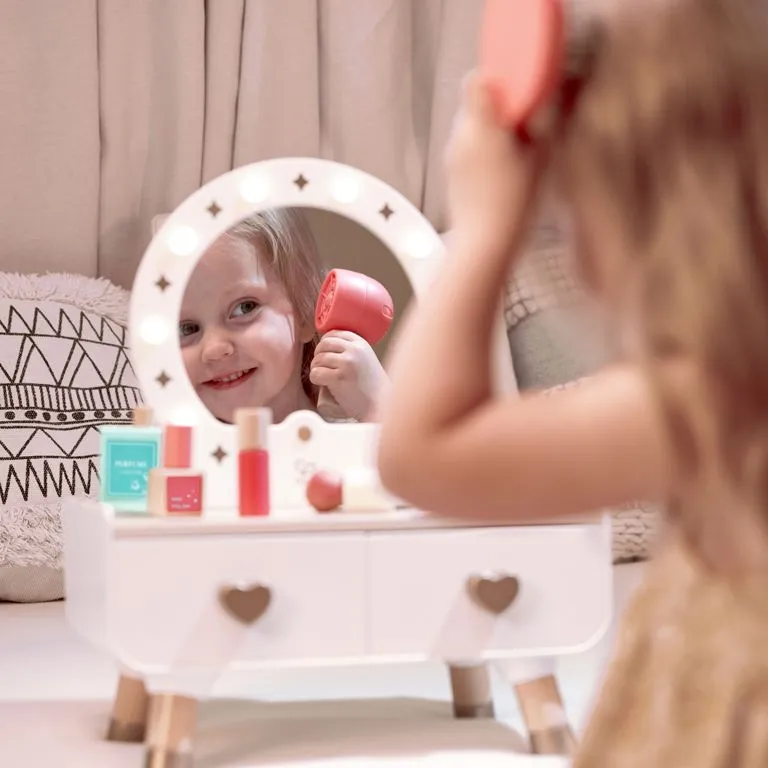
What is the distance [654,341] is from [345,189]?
2.60 ft

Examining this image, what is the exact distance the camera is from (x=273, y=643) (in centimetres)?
93

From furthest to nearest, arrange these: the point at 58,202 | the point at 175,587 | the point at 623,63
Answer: the point at 58,202 → the point at 175,587 → the point at 623,63

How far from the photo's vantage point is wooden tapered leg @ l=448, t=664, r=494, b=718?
1.09 metres

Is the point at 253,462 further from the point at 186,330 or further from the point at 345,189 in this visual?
the point at 345,189

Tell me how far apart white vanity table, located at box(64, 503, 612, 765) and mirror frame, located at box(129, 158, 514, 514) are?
5.9 inches

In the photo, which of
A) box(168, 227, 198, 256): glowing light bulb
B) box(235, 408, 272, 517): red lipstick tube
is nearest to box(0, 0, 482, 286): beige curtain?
box(168, 227, 198, 256): glowing light bulb

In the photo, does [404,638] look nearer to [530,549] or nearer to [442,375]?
[530,549]

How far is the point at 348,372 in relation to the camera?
1.19 metres

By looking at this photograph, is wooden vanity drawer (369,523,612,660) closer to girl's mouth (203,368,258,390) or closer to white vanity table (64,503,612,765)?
white vanity table (64,503,612,765)

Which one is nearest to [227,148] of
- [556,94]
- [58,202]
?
[58,202]

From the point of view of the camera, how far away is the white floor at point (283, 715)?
96 centimetres

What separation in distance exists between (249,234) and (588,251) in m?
0.75

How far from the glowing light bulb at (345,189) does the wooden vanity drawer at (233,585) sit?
38cm

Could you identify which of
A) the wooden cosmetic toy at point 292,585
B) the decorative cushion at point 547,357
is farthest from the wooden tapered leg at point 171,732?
the decorative cushion at point 547,357
